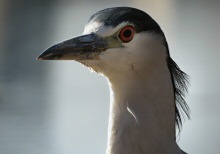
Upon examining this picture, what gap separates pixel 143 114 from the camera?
10.6ft

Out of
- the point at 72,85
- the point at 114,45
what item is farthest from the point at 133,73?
the point at 72,85

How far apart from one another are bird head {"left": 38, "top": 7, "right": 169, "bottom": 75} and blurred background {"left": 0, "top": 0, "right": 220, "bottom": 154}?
8.11 ft

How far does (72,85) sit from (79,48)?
409cm

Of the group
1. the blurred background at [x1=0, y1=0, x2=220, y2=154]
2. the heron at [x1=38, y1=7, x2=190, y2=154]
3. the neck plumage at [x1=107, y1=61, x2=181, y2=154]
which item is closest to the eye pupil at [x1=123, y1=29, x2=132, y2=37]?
the heron at [x1=38, y1=7, x2=190, y2=154]

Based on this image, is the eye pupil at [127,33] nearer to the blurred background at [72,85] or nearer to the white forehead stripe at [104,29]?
the white forehead stripe at [104,29]

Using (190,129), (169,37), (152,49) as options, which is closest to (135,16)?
(152,49)

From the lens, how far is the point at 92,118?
6457 mm

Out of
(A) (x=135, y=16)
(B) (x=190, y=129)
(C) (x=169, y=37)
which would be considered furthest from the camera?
(C) (x=169, y=37)

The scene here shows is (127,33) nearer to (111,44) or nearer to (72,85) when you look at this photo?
(111,44)

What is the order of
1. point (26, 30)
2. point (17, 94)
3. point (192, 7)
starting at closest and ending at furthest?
point (17, 94)
point (26, 30)
point (192, 7)

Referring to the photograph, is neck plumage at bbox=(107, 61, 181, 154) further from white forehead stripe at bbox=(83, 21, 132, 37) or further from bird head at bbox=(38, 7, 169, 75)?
white forehead stripe at bbox=(83, 21, 132, 37)

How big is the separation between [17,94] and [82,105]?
671 mm

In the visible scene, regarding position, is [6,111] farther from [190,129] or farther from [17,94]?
[190,129]

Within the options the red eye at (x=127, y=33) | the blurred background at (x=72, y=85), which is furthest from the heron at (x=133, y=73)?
the blurred background at (x=72, y=85)
